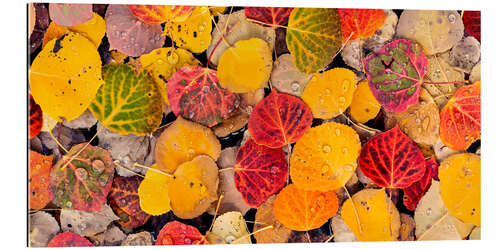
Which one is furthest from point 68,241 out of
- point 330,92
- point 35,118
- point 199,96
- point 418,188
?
point 418,188

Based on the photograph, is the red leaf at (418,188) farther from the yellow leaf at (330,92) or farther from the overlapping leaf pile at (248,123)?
the yellow leaf at (330,92)

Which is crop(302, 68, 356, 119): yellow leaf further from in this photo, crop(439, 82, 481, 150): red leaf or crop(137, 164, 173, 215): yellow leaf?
crop(137, 164, 173, 215): yellow leaf

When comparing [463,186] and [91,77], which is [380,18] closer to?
[463,186]

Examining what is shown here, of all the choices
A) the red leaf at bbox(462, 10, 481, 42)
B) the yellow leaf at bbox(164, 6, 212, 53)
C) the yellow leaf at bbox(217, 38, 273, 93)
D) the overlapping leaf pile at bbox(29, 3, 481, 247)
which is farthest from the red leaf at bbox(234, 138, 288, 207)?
the red leaf at bbox(462, 10, 481, 42)

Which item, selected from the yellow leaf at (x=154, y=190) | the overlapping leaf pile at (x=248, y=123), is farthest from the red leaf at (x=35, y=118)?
Result: the yellow leaf at (x=154, y=190)

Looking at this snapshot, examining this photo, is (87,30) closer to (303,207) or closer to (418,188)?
(303,207)
